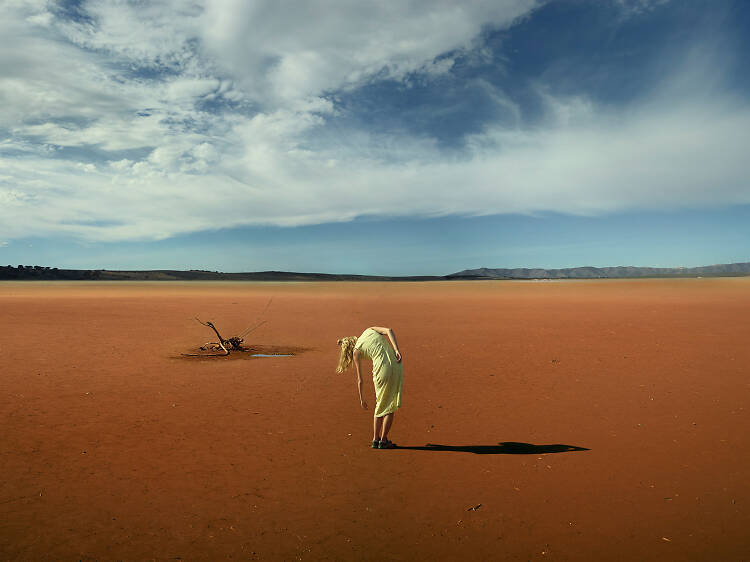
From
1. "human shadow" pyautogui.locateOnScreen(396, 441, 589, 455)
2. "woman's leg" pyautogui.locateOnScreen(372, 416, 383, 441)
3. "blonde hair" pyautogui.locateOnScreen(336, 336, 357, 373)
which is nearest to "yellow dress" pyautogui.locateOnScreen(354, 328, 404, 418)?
"blonde hair" pyautogui.locateOnScreen(336, 336, 357, 373)

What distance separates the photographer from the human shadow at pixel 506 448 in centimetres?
742

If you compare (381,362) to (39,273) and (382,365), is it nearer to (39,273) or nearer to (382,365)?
(382,365)

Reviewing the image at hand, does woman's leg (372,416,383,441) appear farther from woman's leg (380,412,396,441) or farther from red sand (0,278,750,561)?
red sand (0,278,750,561)

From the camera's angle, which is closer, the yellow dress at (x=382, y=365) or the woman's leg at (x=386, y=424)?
the yellow dress at (x=382, y=365)

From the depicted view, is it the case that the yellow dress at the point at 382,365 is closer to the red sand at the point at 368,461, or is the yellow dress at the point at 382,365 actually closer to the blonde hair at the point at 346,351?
the blonde hair at the point at 346,351

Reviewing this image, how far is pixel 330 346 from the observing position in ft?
60.1

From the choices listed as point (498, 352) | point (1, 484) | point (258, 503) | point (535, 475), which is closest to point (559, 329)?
point (498, 352)

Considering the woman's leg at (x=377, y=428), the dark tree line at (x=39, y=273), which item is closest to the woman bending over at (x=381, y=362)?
the woman's leg at (x=377, y=428)

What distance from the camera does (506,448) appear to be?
7598 mm

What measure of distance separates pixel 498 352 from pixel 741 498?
35.2ft

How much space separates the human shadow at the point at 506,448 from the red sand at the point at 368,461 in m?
0.08

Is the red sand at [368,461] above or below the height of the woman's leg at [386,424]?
below

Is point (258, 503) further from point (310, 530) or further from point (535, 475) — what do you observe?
point (535, 475)

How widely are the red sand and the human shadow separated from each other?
8cm
